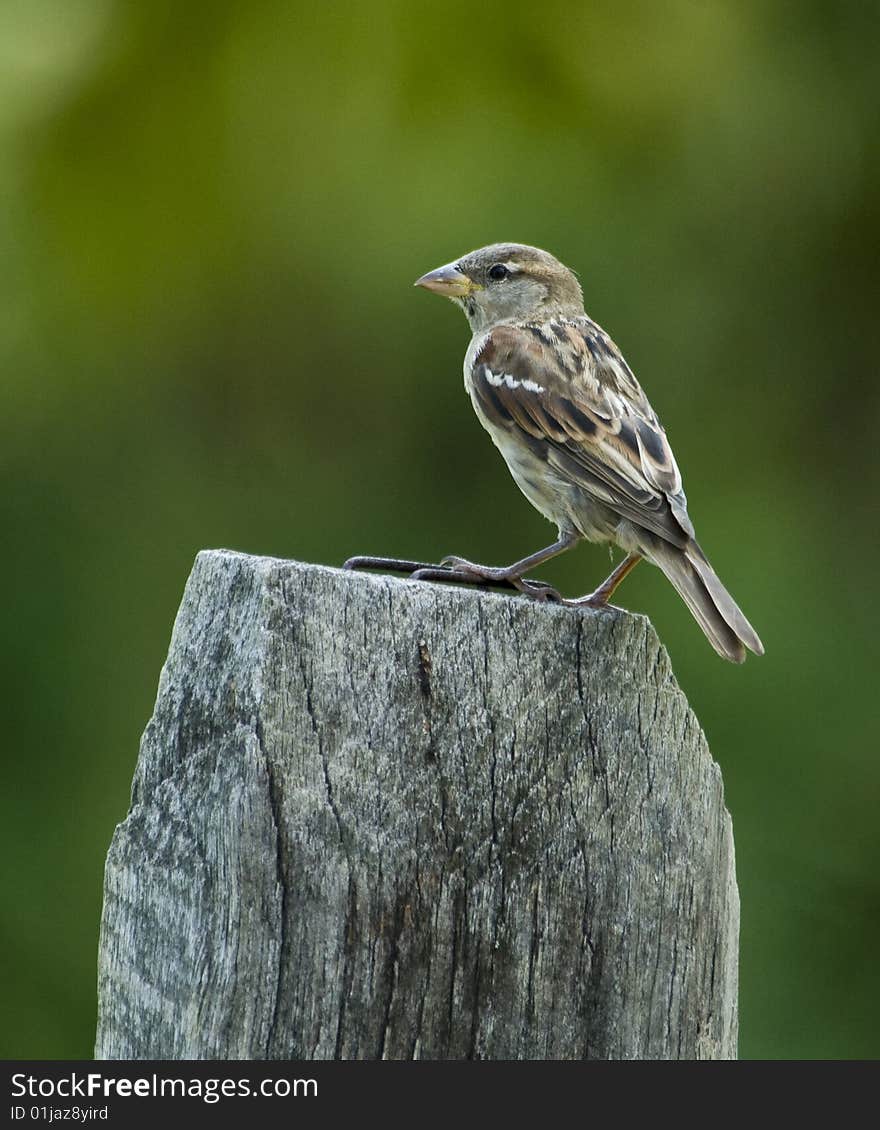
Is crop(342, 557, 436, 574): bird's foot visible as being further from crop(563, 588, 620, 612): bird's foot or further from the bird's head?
the bird's head

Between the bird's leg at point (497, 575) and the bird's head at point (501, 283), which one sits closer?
the bird's leg at point (497, 575)

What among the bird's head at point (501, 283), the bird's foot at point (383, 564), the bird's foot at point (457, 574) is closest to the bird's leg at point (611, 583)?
the bird's foot at point (457, 574)

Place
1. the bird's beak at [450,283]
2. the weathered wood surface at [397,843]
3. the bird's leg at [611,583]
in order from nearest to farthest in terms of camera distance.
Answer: the weathered wood surface at [397,843] → the bird's leg at [611,583] → the bird's beak at [450,283]

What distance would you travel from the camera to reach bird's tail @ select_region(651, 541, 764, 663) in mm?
3180

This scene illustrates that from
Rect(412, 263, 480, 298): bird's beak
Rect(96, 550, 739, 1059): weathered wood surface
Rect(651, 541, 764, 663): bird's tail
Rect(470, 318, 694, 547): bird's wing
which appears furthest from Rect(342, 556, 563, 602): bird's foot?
Rect(412, 263, 480, 298): bird's beak

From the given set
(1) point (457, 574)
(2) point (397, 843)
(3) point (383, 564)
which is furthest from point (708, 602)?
(2) point (397, 843)

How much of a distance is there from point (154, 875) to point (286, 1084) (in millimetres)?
328

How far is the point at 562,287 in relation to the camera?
469 centimetres

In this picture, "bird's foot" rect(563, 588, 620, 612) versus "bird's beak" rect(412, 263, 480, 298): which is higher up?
"bird's beak" rect(412, 263, 480, 298)

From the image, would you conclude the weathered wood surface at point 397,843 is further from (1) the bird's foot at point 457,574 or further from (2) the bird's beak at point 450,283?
(2) the bird's beak at point 450,283

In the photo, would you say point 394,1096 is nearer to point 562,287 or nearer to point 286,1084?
point 286,1084

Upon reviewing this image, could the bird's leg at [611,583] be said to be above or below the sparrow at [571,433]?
below

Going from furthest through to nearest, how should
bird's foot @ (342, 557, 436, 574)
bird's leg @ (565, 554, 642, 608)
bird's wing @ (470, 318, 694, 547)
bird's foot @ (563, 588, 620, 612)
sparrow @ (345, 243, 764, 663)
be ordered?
1. bird's wing @ (470, 318, 694, 547)
2. sparrow @ (345, 243, 764, 663)
3. bird's leg @ (565, 554, 642, 608)
4. bird's foot @ (342, 557, 436, 574)
5. bird's foot @ (563, 588, 620, 612)

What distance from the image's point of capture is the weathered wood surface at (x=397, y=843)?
1.92 meters
